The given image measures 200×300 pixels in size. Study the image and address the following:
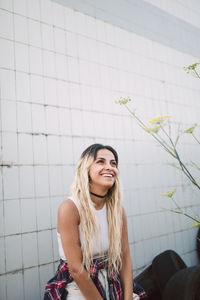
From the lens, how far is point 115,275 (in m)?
1.48

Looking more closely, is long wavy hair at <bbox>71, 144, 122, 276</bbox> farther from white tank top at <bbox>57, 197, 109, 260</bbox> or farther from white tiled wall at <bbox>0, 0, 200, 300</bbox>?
white tiled wall at <bbox>0, 0, 200, 300</bbox>

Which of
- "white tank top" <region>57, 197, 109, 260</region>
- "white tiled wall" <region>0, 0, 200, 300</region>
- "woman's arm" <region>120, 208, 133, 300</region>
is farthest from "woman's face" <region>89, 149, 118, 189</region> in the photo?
"white tiled wall" <region>0, 0, 200, 300</region>

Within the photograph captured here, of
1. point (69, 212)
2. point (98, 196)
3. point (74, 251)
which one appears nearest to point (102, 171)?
point (98, 196)

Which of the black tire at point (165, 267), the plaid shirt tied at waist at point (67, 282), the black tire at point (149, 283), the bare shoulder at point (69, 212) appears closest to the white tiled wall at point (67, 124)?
the black tire at point (149, 283)

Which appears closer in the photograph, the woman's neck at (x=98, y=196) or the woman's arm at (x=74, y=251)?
the woman's arm at (x=74, y=251)

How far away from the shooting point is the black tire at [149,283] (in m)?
1.99

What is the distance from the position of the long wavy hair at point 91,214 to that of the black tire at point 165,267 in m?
0.63

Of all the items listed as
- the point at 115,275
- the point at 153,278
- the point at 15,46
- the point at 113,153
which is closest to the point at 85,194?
the point at 113,153

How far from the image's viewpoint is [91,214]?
1.43 m

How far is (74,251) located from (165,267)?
1052 millimetres

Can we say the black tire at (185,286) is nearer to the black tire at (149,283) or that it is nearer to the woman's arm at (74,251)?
the black tire at (149,283)

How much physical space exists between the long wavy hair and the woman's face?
3 cm

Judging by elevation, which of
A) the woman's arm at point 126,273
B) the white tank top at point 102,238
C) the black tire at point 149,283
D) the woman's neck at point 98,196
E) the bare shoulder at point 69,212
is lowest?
the black tire at point 149,283

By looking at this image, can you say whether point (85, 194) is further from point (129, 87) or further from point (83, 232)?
point (129, 87)
